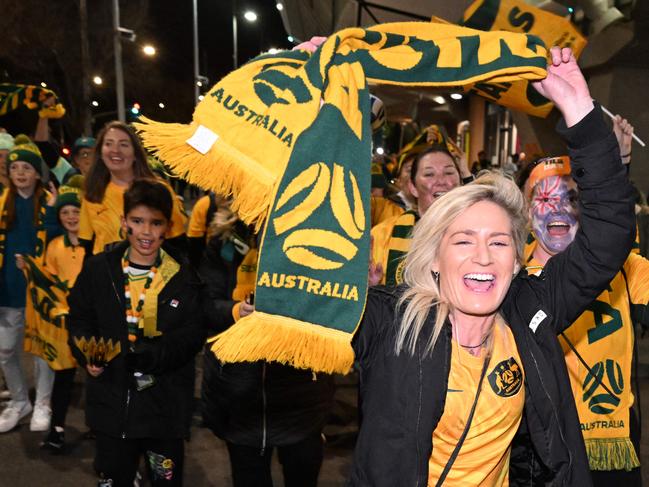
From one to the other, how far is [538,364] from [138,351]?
1.95 meters

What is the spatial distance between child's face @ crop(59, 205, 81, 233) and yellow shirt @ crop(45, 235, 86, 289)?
10cm

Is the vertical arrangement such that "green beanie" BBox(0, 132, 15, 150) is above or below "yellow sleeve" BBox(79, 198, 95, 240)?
above

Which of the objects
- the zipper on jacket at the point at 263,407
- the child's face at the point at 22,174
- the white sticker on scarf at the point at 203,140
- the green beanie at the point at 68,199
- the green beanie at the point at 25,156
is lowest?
the zipper on jacket at the point at 263,407

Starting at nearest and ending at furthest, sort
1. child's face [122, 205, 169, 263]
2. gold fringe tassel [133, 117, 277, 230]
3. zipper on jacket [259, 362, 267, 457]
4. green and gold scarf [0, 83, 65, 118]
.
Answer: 1. gold fringe tassel [133, 117, 277, 230]
2. zipper on jacket [259, 362, 267, 457]
3. child's face [122, 205, 169, 263]
4. green and gold scarf [0, 83, 65, 118]

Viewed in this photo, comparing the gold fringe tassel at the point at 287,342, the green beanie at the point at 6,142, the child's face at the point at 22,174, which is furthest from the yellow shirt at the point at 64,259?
the gold fringe tassel at the point at 287,342

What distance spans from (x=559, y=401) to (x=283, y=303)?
3.05 feet

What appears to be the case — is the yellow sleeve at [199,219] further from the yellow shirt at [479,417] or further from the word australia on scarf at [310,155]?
the yellow shirt at [479,417]

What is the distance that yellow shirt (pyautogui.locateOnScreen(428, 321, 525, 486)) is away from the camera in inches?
77.9

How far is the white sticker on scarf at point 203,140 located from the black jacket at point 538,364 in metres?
0.71

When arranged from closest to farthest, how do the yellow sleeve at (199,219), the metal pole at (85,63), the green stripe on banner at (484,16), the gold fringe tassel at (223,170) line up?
1. the gold fringe tassel at (223,170)
2. the green stripe on banner at (484,16)
3. the yellow sleeve at (199,219)
4. the metal pole at (85,63)

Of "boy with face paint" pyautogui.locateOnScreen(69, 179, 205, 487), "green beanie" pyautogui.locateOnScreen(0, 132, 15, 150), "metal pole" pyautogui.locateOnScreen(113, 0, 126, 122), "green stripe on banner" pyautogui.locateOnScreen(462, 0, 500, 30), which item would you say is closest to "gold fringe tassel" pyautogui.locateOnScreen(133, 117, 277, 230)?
"boy with face paint" pyautogui.locateOnScreen(69, 179, 205, 487)

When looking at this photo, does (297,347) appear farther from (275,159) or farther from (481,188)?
(481,188)

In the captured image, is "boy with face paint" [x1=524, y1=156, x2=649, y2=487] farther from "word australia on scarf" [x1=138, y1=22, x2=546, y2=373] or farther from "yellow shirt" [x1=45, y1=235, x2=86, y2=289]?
"yellow shirt" [x1=45, y1=235, x2=86, y2=289]

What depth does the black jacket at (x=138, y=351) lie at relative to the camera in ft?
10.2
